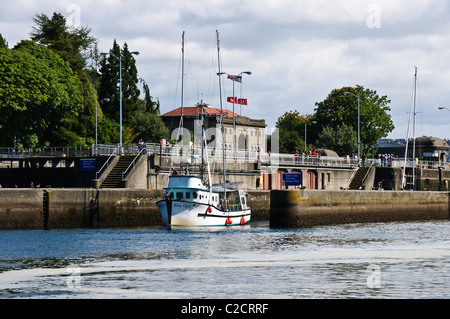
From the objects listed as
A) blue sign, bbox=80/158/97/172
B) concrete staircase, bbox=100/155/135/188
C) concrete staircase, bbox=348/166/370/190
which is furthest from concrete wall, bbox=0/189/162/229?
concrete staircase, bbox=348/166/370/190

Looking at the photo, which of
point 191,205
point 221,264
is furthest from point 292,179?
point 221,264

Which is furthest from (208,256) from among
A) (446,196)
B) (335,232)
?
(446,196)

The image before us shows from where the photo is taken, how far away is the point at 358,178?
88688 millimetres

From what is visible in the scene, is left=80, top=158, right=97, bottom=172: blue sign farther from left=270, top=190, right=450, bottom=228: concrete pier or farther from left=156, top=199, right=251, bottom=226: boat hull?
left=270, top=190, right=450, bottom=228: concrete pier

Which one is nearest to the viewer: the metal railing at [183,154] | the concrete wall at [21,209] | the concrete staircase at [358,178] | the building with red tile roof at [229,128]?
the concrete wall at [21,209]

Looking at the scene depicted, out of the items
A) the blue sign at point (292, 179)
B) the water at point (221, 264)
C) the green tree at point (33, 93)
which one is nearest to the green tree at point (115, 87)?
the green tree at point (33, 93)

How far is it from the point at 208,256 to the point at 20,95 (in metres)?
46.9

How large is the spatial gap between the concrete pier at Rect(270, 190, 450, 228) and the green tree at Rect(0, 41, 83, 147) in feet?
112

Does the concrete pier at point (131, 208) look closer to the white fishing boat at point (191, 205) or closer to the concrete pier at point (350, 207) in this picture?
the concrete pier at point (350, 207)

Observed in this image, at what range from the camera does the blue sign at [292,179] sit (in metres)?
74.6

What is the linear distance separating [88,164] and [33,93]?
61.1 ft

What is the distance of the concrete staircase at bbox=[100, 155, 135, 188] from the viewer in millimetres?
63219

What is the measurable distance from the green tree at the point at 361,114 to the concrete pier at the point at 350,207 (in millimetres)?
49694

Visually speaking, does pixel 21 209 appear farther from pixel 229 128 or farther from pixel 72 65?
pixel 229 128
